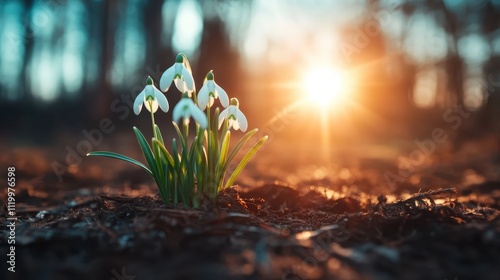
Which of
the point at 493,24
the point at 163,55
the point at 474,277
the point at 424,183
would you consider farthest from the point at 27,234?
the point at 493,24

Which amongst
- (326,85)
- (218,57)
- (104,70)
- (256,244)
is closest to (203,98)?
(256,244)

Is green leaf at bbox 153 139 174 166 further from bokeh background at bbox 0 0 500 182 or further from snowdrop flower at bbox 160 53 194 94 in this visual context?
bokeh background at bbox 0 0 500 182

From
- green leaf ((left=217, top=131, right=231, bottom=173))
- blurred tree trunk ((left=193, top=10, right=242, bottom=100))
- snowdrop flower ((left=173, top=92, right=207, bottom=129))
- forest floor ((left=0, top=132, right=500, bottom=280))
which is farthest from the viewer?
blurred tree trunk ((left=193, top=10, right=242, bottom=100))

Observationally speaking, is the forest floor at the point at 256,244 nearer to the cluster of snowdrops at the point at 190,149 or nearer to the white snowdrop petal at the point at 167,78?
the cluster of snowdrops at the point at 190,149

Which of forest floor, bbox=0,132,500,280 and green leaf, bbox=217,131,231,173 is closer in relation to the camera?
forest floor, bbox=0,132,500,280

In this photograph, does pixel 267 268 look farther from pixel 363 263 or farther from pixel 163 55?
pixel 163 55

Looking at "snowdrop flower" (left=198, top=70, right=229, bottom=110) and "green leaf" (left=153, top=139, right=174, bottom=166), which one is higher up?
"snowdrop flower" (left=198, top=70, right=229, bottom=110)

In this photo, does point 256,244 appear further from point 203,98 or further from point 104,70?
point 104,70

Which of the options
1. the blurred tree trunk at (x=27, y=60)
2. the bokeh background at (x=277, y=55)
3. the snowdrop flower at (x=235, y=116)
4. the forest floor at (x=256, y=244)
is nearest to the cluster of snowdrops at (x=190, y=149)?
the snowdrop flower at (x=235, y=116)

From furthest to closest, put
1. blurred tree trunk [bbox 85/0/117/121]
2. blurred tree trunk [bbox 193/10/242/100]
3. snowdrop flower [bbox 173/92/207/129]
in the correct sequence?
blurred tree trunk [bbox 193/10/242/100] < blurred tree trunk [bbox 85/0/117/121] < snowdrop flower [bbox 173/92/207/129]

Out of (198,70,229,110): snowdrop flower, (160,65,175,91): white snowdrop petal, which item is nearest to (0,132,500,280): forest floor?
(198,70,229,110): snowdrop flower

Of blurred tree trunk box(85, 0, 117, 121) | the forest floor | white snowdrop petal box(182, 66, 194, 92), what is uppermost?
blurred tree trunk box(85, 0, 117, 121)

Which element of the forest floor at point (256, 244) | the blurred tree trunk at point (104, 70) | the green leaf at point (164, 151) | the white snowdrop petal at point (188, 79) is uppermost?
the blurred tree trunk at point (104, 70)
